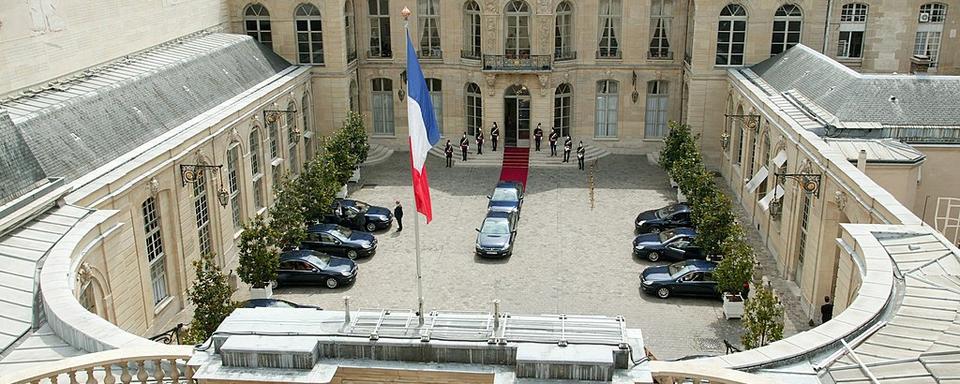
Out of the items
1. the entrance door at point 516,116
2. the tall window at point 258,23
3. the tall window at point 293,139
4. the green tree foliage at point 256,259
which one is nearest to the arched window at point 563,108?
the entrance door at point 516,116

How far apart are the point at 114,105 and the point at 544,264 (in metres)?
17.5

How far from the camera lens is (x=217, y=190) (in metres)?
33.8

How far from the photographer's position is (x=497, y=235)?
37125 millimetres

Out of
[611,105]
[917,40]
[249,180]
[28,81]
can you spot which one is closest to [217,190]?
Answer: [249,180]

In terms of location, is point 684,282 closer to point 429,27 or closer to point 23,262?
point 23,262

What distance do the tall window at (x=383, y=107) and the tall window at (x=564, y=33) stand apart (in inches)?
410

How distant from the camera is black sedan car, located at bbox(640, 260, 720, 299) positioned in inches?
1276

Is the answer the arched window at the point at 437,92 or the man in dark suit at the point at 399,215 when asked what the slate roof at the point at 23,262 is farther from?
the arched window at the point at 437,92

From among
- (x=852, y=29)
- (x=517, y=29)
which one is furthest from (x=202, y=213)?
(x=852, y=29)

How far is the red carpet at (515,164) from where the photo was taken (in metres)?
48.3

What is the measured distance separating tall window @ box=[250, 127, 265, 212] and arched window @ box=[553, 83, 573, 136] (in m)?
19.1

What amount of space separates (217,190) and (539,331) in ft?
72.7

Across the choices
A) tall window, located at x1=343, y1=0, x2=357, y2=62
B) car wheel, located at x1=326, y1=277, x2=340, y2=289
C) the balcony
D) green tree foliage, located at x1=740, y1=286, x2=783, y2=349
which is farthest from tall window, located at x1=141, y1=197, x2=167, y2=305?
the balcony

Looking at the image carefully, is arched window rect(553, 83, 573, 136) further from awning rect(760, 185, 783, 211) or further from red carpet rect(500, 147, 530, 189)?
awning rect(760, 185, 783, 211)
